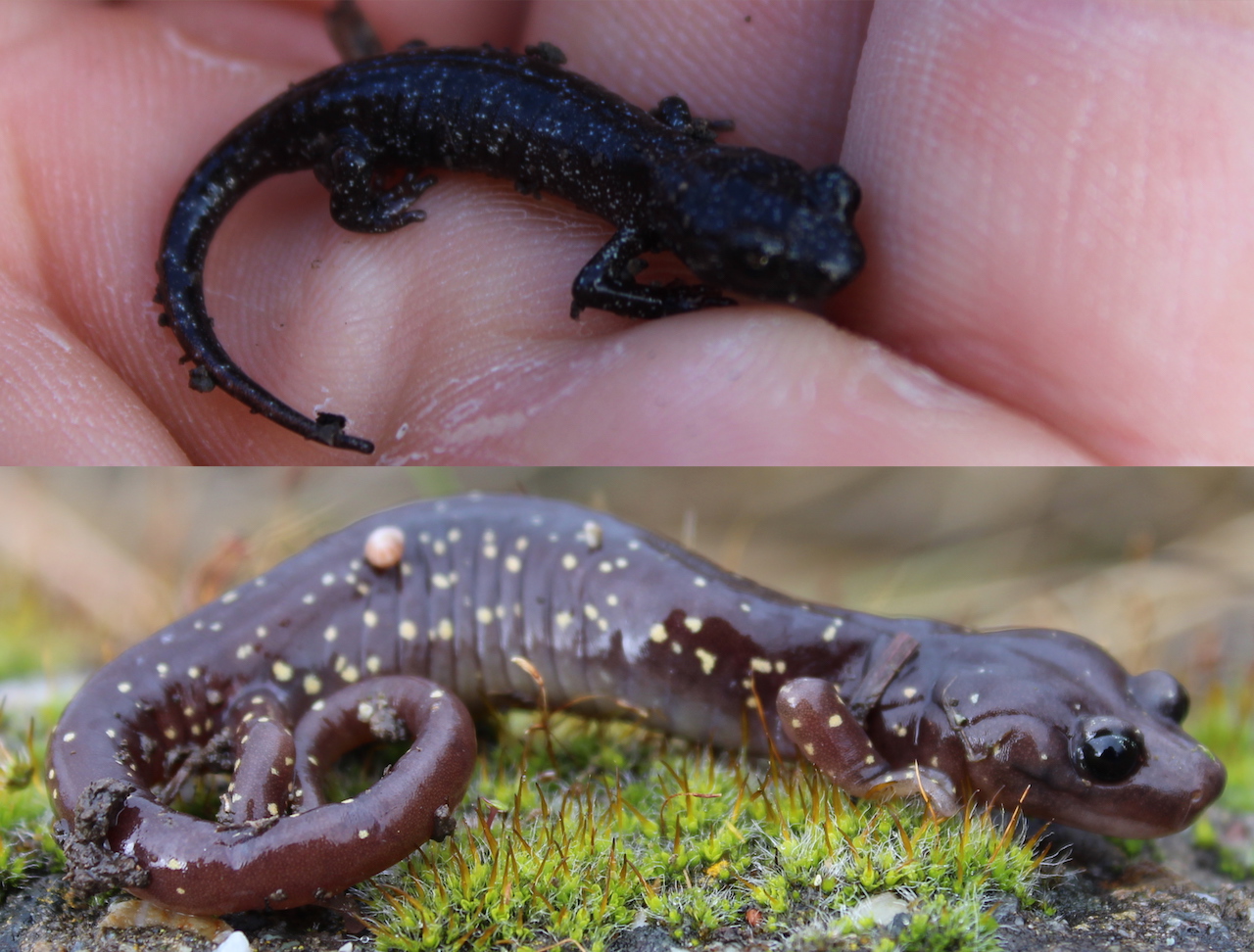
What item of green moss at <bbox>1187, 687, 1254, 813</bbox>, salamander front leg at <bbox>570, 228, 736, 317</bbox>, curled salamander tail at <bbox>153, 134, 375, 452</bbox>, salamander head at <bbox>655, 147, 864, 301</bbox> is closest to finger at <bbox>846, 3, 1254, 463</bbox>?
salamander head at <bbox>655, 147, 864, 301</bbox>

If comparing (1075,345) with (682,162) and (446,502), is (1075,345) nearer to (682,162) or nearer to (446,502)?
(682,162)

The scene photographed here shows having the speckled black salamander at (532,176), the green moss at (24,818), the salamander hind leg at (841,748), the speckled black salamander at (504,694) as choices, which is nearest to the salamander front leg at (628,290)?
the speckled black salamander at (532,176)

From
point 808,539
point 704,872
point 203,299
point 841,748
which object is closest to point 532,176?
point 203,299

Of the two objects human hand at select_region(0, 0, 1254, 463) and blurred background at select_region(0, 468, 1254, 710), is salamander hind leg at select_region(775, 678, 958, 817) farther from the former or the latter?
blurred background at select_region(0, 468, 1254, 710)

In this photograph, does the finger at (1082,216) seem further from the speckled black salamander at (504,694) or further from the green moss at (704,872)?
the green moss at (704,872)

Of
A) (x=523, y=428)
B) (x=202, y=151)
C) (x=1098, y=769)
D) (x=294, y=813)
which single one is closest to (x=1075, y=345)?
(x=1098, y=769)

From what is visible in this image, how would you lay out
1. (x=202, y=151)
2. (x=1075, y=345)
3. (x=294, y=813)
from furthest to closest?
1. (x=202, y=151)
2. (x=1075, y=345)
3. (x=294, y=813)
